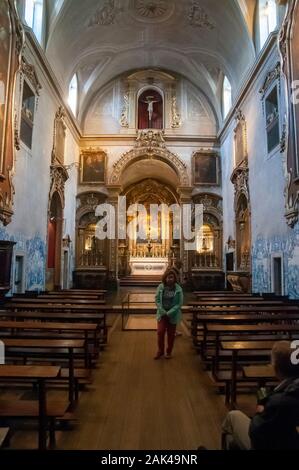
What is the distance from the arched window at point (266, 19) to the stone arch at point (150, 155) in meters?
6.69

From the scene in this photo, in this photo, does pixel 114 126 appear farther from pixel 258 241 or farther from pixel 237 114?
pixel 258 241

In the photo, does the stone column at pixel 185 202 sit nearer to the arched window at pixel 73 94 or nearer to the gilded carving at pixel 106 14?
the arched window at pixel 73 94

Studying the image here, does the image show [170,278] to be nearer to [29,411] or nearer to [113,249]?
[29,411]

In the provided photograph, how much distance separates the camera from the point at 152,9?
42.9ft

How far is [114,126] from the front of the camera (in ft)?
56.5

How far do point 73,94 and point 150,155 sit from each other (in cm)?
457

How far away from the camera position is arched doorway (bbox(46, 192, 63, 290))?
12.9 metres

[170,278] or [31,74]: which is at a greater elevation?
[31,74]

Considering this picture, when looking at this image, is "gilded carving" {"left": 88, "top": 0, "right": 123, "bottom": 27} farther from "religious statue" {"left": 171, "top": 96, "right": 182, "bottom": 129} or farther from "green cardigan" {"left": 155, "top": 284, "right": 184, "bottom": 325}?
"green cardigan" {"left": 155, "top": 284, "right": 184, "bottom": 325}

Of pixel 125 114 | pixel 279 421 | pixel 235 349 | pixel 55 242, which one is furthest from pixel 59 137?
pixel 279 421

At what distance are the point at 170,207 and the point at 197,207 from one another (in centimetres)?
495

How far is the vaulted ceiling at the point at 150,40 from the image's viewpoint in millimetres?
11758

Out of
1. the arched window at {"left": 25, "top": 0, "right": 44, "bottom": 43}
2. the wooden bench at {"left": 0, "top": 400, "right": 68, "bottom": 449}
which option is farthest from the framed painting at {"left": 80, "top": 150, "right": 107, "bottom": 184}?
the wooden bench at {"left": 0, "top": 400, "right": 68, "bottom": 449}

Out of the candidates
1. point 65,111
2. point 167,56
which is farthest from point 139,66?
point 65,111
